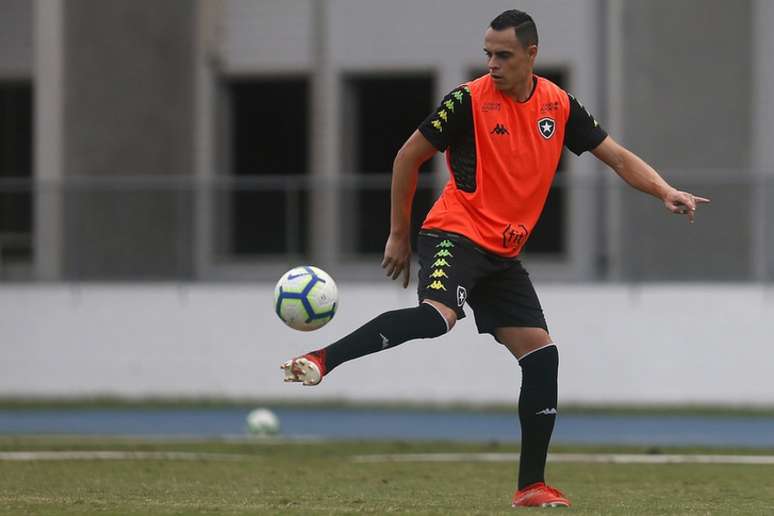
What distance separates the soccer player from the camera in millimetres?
7812

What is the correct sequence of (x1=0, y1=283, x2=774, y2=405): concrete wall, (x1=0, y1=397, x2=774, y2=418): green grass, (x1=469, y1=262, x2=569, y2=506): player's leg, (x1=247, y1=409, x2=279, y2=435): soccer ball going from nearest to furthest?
(x1=469, y1=262, x2=569, y2=506): player's leg, (x1=247, y1=409, x2=279, y2=435): soccer ball, (x1=0, y1=397, x2=774, y2=418): green grass, (x1=0, y1=283, x2=774, y2=405): concrete wall

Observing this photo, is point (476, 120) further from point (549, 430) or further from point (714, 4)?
point (714, 4)

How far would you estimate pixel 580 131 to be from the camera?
8211mm

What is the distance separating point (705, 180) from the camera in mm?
18391

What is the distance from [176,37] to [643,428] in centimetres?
957

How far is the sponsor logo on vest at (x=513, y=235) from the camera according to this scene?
7.93 metres

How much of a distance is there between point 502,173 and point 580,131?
565 mm

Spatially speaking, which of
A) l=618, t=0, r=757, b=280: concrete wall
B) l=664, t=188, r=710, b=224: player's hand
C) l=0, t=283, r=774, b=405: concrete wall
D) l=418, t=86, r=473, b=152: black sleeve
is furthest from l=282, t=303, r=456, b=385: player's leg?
l=618, t=0, r=757, b=280: concrete wall

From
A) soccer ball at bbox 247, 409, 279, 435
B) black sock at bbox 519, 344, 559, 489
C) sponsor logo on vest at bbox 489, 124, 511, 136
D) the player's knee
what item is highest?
sponsor logo on vest at bbox 489, 124, 511, 136

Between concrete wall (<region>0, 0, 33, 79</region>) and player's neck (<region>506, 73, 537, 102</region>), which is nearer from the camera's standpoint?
player's neck (<region>506, 73, 537, 102</region>)

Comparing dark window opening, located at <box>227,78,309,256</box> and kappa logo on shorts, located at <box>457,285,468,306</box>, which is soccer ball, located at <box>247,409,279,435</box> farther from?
kappa logo on shorts, located at <box>457,285,468,306</box>

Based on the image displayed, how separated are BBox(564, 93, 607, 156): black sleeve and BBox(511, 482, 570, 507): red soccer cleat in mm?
1699

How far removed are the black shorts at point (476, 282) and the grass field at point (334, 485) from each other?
0.96 m

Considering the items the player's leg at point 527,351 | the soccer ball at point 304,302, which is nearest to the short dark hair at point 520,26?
the player's leg at point 527,351
